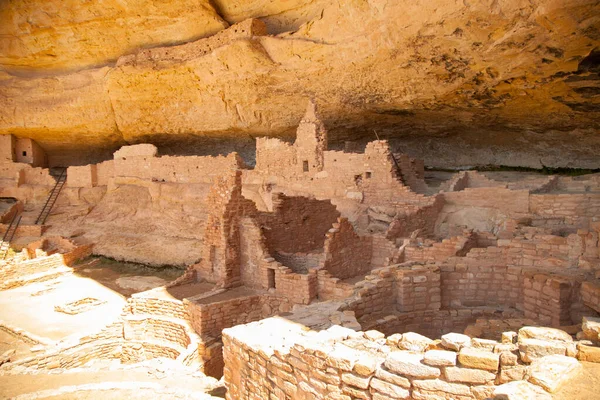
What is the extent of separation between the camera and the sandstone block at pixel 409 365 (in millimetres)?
3008

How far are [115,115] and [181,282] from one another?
9758mm

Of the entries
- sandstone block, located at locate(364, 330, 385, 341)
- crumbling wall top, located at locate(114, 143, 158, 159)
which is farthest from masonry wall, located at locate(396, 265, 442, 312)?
crumbling wall top, located at locate(114, 143, 158, 159)

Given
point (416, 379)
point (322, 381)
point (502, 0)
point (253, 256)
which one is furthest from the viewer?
point (253, 256)

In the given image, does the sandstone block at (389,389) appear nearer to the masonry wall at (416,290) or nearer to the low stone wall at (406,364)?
the low stone wall at (406,364)

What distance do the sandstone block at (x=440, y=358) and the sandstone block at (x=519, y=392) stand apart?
0.32 m

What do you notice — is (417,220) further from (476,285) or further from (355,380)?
(355,380)

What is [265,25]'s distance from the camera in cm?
1256

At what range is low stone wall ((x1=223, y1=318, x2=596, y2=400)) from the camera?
2918mm

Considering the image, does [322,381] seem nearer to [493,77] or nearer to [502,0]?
[502,0]

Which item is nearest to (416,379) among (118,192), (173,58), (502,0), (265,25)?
(502,0)

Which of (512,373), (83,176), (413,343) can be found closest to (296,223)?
(413,343)

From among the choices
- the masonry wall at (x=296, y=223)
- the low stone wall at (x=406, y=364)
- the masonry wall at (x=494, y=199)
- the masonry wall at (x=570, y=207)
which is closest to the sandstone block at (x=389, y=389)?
the low stone wall at (x=406, y=364)

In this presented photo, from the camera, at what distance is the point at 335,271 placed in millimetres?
8859

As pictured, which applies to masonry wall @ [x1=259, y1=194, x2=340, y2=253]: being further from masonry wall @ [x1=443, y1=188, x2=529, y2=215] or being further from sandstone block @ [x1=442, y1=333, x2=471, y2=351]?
sandstone block @ [x1=442, y1=333, x2=471, y2=351]
